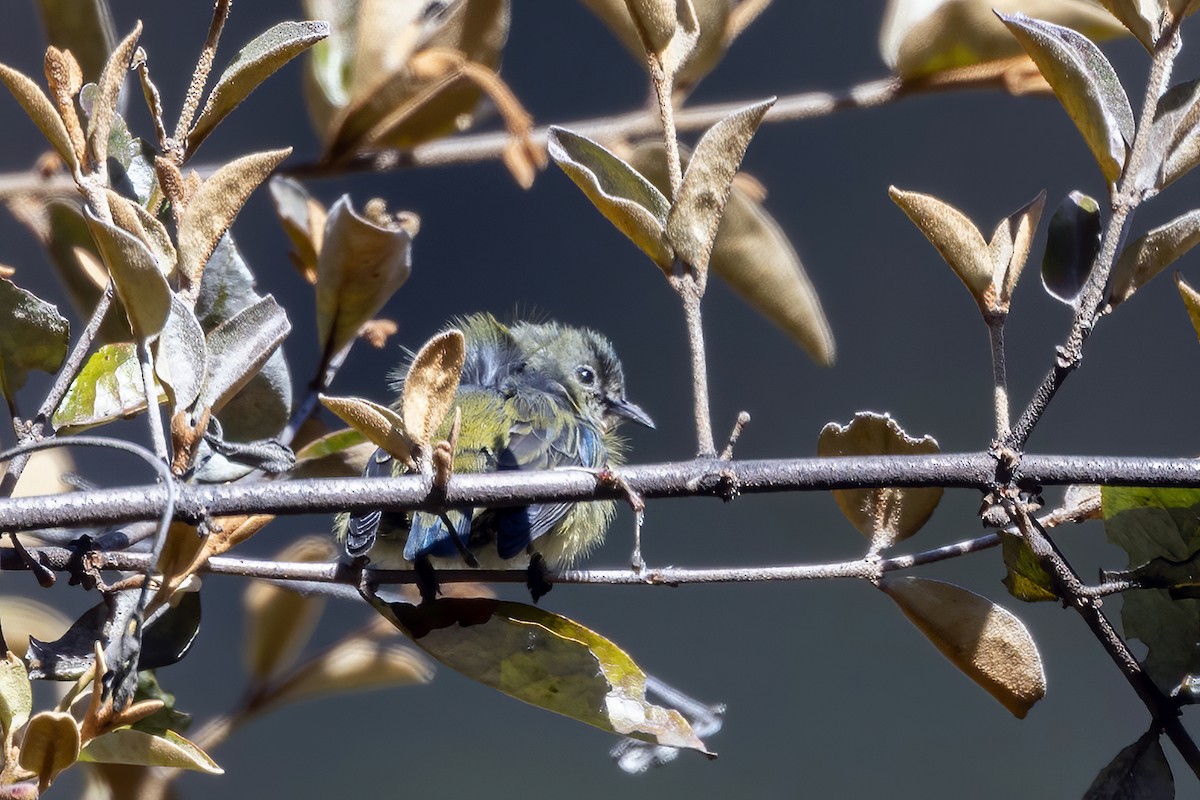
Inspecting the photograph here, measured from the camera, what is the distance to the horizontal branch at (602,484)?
0.63 metres

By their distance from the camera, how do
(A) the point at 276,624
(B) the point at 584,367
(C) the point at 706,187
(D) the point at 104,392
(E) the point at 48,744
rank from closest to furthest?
(E) the point at 48,744
(C) the point at 706,187
(D) the point at 104,392
(A) the point at 276,624
(B) the point at 584,367

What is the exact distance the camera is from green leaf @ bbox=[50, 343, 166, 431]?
2.71 feet

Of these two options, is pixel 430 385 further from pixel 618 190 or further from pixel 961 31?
pixel 961 31

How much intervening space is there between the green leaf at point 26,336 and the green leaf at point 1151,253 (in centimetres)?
71

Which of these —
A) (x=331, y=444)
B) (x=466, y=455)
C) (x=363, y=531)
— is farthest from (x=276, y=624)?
(x=466, y=455)

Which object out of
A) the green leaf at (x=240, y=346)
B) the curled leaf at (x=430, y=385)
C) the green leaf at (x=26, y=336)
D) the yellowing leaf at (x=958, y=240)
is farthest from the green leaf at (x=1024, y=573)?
the green leaf at (x=26, y=336)

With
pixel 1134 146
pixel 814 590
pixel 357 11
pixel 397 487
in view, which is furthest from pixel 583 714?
pixel 814 590

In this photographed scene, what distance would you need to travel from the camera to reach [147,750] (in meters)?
0.71

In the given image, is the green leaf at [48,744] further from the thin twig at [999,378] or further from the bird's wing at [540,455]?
the bird's wing at [540,455]

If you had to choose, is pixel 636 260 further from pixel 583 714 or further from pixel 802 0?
pixel 583 714

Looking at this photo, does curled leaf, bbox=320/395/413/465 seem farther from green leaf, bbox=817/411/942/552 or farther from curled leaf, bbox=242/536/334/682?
curled leaf, bbox=242/536/334/682

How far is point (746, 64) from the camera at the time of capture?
2.65m

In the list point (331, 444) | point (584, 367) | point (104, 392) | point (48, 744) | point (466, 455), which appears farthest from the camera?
point (584, 367)

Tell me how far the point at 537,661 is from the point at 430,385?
205 mm
